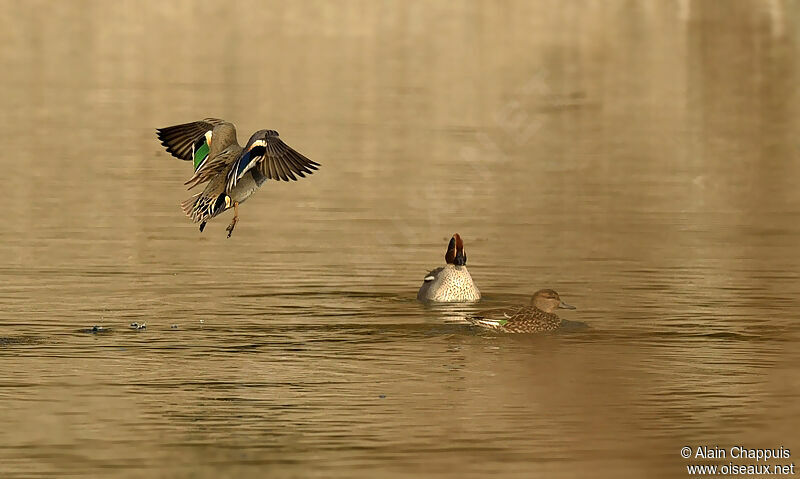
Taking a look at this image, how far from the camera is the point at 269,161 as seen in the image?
54.0 feet

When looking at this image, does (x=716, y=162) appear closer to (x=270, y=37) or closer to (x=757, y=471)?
(x=757, y=471)

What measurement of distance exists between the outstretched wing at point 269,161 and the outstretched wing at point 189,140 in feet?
4.36

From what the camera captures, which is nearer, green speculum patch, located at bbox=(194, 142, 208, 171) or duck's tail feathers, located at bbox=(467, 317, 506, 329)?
green speculum patch, located at bbox=(194, 142, 208, 171)

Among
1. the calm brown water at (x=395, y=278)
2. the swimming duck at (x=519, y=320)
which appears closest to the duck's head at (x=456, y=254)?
the calm brown water at (x=395, y=278)

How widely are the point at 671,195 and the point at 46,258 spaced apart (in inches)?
479

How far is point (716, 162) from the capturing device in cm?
3859

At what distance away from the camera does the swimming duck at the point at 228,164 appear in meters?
16.3

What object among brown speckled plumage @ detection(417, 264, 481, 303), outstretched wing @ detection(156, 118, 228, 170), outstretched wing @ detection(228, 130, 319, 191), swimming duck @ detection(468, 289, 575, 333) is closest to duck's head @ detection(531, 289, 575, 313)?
swimming duck @ detection(468, 289, 575, 333)

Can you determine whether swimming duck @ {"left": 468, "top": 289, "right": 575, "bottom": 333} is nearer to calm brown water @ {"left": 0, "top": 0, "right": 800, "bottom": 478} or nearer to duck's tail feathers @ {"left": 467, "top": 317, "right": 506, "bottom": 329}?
duck's tail feathers @ {"left": 467, "top": 317, "right": 506, "bottom": 329}

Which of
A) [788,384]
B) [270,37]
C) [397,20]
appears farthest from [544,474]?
[397,20]

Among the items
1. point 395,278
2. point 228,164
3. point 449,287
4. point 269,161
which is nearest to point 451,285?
point 449,287

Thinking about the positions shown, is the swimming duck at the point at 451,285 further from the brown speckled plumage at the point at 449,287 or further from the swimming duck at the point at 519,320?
the swimming duck at the point at 519,320

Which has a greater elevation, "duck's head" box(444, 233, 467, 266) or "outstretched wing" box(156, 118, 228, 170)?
"outstretched wing" box(156, 118, 228, 170)

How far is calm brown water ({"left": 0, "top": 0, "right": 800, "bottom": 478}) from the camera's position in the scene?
1569 centimetres
